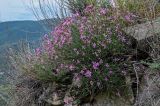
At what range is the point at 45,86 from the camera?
17.7 feet

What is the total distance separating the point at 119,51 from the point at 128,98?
53 cm

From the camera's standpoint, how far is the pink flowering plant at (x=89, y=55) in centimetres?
461

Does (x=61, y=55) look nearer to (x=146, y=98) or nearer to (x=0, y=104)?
(x=146, y=98)

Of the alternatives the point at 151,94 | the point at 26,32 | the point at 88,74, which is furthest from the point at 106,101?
the point at 26,32

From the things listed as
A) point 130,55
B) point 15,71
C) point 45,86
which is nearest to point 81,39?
point 130,55

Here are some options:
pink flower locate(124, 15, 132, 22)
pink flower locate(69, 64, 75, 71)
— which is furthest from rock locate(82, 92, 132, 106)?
pink flower locate(124, 15, 132, 22)

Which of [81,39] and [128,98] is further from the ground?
[81,39]

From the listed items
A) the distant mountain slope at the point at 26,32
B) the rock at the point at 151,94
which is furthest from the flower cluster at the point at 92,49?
the distant mountain slope at the point at 26,32

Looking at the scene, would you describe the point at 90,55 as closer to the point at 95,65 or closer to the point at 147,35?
the point at 95,65

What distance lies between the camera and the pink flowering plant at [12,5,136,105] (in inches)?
181

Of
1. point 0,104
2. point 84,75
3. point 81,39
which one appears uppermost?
point 81,39

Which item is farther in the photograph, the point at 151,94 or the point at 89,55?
the point at 89,55

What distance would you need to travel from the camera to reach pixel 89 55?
15.6 feet

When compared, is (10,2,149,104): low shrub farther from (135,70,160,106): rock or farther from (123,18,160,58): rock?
(135,70,160,106): rock
